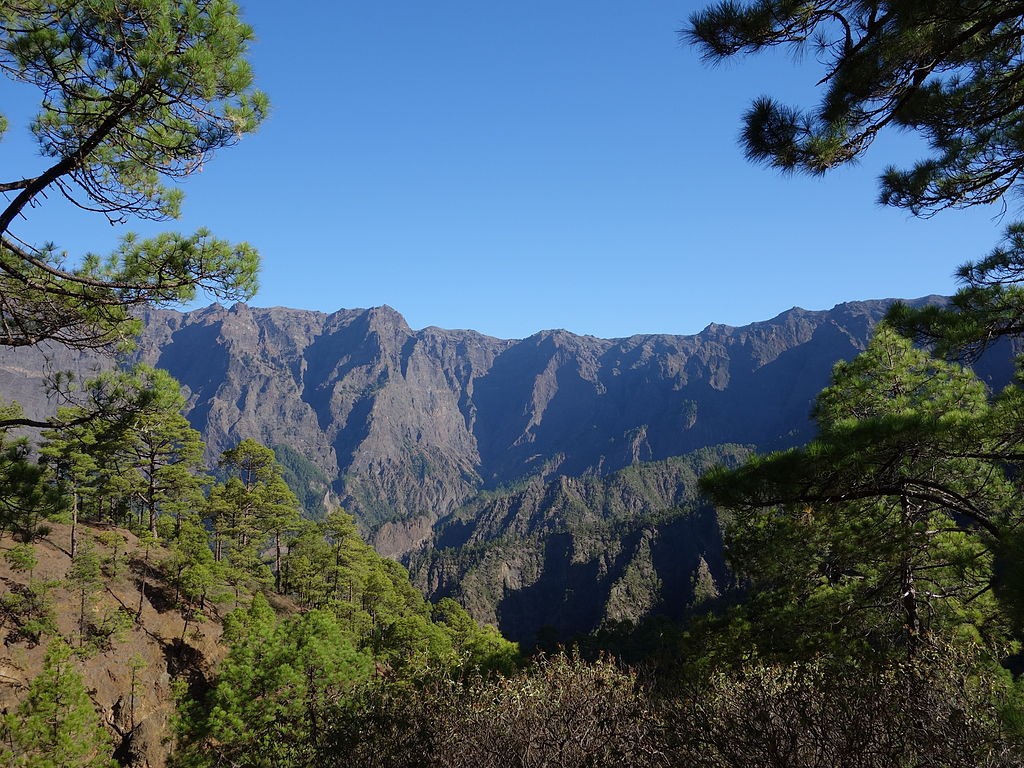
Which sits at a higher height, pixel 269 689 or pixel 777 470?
pixel 777 470

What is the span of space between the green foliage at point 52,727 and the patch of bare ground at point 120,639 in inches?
143

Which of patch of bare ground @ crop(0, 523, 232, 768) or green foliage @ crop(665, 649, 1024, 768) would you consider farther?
patch of bare ground @ crop(0, 523, 232, 768)

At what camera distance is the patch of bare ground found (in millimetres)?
18109

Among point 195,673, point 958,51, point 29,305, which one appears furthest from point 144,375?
point 195,673

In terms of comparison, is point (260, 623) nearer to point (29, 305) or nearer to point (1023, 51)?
point (29, 305)

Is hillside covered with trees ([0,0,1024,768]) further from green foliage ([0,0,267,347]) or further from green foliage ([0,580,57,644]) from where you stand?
green foliage ([0,580,57,644])

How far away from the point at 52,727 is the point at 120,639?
30.0 feet

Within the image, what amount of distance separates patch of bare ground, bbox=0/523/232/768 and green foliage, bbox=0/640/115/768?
3.62 meters

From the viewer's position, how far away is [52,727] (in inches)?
491

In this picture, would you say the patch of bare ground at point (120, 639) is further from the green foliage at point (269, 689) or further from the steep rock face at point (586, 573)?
the steep rock face at point (586, 573)

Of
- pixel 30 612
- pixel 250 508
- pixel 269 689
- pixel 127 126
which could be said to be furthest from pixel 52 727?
pixel 250 508

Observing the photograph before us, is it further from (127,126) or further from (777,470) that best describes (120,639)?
(777,470)

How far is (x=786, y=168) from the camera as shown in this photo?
6707 millimetres

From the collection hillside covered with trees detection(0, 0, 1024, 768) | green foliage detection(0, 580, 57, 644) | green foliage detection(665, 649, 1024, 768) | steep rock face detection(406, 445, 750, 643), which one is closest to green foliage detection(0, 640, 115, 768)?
hillside covered with trees detection(0, 0, 1024, 768)
